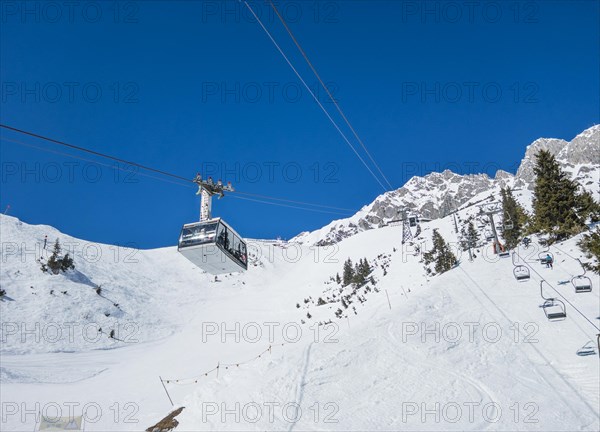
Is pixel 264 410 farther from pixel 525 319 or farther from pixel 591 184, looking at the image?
pixel 591 184

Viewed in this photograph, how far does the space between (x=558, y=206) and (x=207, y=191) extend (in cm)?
2773

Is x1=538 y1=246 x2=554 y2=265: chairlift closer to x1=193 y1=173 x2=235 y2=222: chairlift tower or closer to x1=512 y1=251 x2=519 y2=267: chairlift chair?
x1=512 y1=251 x2=519 y2=267: chairlift chair

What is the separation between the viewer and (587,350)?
16.3 meters

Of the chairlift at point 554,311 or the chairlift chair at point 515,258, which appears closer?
the chairlift at point 554,311

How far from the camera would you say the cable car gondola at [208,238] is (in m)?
17.4

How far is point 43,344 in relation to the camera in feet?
113

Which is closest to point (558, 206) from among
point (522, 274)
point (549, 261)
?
point (549, 261)

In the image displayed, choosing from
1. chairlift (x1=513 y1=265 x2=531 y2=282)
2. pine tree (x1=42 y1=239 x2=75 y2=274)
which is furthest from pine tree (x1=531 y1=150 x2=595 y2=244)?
pine tree (x1=42 y1=239 x2=75 y2=274)

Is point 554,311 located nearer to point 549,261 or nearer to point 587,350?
point 587,350

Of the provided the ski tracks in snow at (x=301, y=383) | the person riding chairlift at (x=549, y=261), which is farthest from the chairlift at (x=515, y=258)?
the ski tracks in snow at (x=301, y=383)

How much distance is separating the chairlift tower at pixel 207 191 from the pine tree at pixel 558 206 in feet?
85.9

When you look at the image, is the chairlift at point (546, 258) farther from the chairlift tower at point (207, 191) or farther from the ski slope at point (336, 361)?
the chairlift tower at point (207, 191)

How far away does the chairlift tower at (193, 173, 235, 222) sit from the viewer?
1745cm

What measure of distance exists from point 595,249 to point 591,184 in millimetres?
127360
